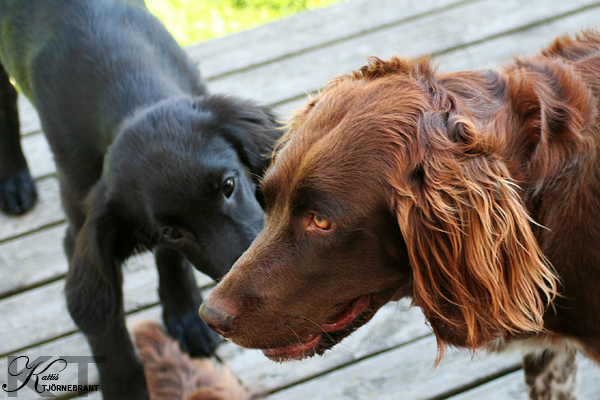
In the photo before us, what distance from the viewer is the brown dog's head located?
142 cm

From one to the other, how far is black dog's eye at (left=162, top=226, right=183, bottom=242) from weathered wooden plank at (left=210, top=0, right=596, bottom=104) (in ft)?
5.03

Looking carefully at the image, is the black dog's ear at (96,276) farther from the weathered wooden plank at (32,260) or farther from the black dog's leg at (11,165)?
the black dog's leg at (11,165)

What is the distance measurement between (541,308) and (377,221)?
50 centimetres

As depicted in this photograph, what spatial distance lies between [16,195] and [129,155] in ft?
4.52

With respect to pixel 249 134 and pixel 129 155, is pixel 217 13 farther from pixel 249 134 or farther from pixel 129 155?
pixel 129 155

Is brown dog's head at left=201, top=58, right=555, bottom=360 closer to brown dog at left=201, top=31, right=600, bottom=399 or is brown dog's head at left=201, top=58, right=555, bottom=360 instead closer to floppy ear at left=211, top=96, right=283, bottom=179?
brown dog at left=201, top=31, right=600, bottom=399

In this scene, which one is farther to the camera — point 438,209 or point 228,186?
point 228,186

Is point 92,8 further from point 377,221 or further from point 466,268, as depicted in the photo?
point 466,268

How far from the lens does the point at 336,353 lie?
2484mm

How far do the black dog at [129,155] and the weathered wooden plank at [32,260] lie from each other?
1.15 ft

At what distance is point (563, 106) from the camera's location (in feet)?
4.90

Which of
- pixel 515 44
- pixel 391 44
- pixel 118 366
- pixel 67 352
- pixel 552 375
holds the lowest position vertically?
pixel 67 352

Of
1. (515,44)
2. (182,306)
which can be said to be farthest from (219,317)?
(515,44)

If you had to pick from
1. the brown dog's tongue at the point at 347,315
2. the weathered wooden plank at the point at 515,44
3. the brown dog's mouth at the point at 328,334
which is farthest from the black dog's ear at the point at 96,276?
the weathered wooden plank at the point at 515,44
